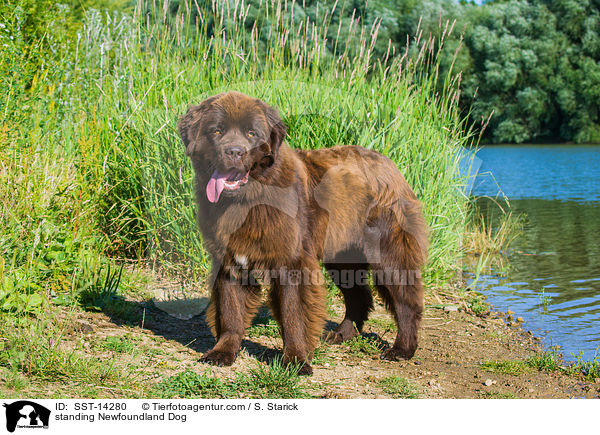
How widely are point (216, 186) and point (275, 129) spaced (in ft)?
1.73

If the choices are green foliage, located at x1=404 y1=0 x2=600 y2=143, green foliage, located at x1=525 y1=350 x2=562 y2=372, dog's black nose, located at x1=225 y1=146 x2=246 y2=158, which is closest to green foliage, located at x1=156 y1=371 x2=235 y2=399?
dog's black nose, located at x1=225 y1=146 x2=246 y2=158

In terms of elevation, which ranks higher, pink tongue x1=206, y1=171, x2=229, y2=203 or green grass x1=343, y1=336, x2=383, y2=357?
pink tongue x1=206, y1=171, x2=229, y2=203

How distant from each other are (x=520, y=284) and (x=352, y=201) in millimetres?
3774

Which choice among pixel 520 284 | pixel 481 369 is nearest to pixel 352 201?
pixel 481 369

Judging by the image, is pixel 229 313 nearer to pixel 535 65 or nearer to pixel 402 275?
pixel 402 275

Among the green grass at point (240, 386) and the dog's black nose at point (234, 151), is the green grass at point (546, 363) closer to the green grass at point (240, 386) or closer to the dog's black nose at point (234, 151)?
the green grass at point (240, 386)

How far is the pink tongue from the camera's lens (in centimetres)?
350

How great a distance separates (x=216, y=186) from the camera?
3510mm

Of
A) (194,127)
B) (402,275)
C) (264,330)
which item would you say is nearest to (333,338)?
(264,330)

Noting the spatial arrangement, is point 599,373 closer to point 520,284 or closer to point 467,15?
point 520,284

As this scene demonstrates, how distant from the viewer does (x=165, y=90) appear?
19.9 ft
